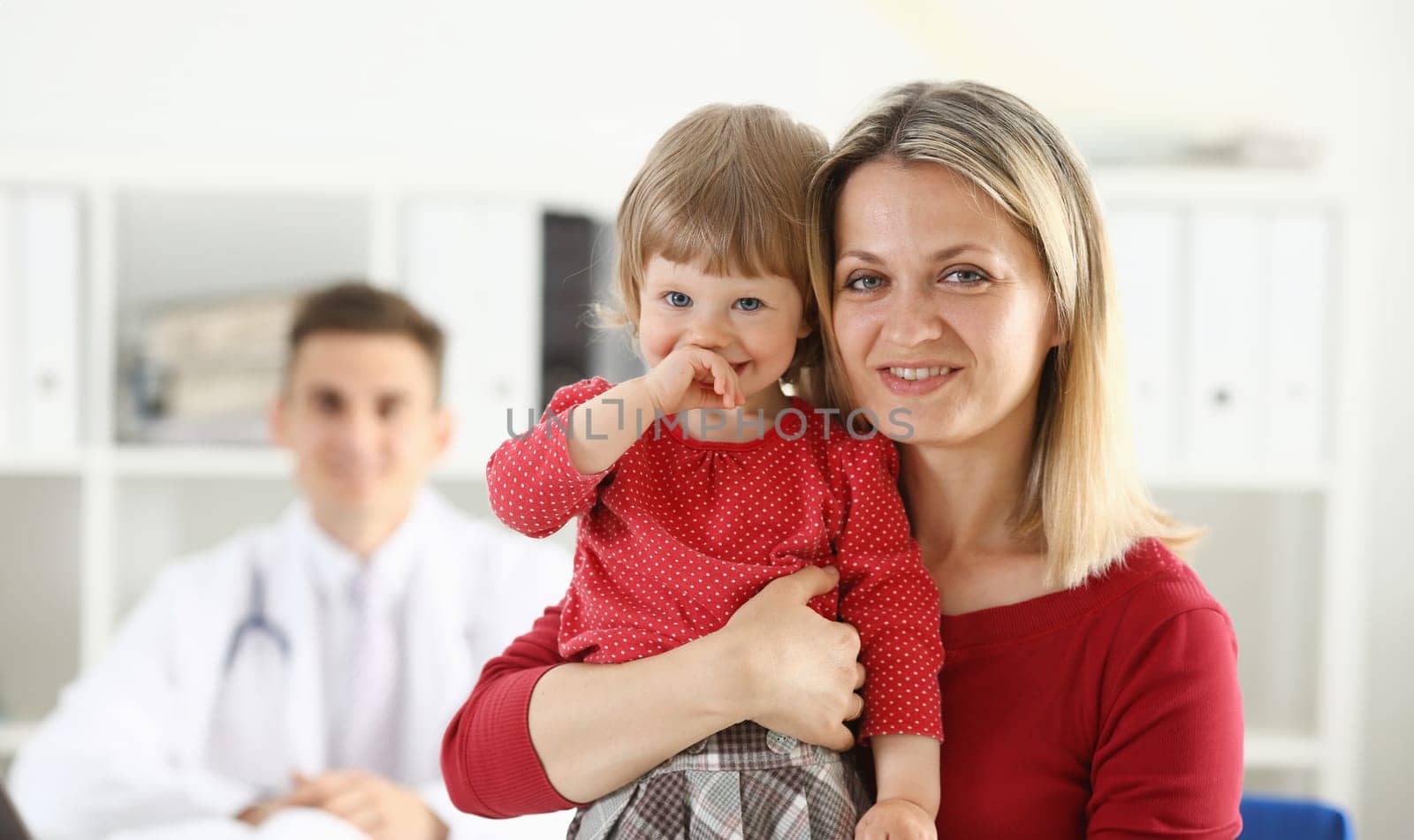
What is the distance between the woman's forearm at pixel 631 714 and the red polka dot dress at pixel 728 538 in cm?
4

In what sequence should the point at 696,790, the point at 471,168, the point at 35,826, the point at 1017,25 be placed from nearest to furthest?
the point at 696,790, the point at 35,826, the point at 471,168, the point at 1017,25

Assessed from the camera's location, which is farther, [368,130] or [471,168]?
[368,130]

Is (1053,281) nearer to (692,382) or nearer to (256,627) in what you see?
(692,382)

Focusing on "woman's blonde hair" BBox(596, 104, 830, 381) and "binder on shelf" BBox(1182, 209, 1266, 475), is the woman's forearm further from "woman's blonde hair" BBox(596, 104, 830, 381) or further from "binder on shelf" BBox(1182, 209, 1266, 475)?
"binder on shelf" BBox(1182, 209, 1266, 475)

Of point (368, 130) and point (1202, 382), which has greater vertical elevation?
point (368, 130)

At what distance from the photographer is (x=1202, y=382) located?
8.58 feet

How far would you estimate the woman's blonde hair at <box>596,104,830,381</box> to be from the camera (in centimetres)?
100

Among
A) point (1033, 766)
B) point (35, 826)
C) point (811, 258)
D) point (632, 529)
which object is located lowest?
point (35, 826)

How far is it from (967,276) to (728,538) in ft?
0.99

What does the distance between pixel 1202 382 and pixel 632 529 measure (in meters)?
1.95

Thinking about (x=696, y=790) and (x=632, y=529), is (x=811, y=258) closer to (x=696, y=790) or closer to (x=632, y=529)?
(x=632, y=529)

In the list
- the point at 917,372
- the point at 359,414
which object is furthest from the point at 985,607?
the point at 359,414

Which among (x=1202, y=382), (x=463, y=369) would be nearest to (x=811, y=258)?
(x=463, y=369)

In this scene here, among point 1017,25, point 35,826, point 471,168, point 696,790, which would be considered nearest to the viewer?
point 696,790
